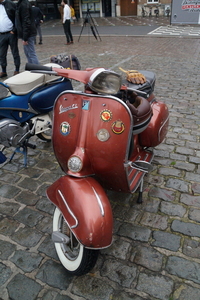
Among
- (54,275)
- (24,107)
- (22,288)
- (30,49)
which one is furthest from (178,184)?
(30,49)

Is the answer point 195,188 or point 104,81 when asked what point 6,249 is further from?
point 195,188

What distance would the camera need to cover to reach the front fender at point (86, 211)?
63.1 inches

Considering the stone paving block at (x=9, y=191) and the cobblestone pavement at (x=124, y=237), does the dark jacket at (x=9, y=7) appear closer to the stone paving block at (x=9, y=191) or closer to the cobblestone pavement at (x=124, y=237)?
the cobblestone pavement at (x=124, y=237)

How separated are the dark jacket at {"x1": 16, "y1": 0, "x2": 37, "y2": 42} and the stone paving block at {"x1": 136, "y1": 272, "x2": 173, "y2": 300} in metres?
6.08

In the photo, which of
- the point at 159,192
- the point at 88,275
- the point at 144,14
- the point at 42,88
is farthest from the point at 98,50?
the point at 144,14

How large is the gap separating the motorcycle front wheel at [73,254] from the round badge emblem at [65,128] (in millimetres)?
616

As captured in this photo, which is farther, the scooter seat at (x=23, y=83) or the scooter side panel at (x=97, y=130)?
the scooter seat at (x=23, y=83)

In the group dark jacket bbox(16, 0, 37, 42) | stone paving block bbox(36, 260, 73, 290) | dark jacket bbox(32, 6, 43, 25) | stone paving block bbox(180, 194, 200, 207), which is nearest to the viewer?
stone paving block bbox(36, 260, 73, 290)

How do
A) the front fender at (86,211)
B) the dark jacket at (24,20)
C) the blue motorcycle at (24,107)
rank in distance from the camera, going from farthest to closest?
the dark jacket at (24,20) < the blue motorcycle at (24,107) < the front fender at (86,211)

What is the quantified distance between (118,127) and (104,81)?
0.34 m

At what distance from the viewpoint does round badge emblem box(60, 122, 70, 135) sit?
1942 mm

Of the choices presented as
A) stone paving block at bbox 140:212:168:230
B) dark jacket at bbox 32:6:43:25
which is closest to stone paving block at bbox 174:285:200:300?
stone paving block at bbox 140:212:168:230

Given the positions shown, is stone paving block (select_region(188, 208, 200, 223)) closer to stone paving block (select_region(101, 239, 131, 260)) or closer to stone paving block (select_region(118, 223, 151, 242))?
stone paving block (select_region(118, 223, 151, 242))

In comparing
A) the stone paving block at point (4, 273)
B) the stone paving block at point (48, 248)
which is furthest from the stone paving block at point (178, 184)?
the stone paving block at point (4, 273)
